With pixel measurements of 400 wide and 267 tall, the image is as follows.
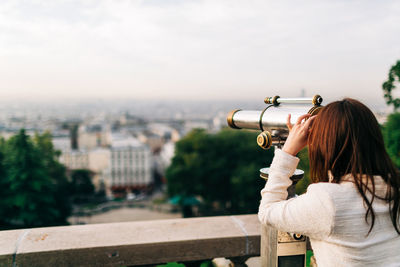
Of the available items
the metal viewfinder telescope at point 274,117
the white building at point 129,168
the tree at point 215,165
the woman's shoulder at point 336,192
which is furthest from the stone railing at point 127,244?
the white building at point 129,168

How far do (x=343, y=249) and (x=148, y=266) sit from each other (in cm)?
110

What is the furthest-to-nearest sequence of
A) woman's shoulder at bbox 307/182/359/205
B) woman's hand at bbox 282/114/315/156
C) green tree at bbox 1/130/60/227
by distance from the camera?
green tree at bbox 1/130/60/227 → woman's hand at bbox 282/114/315/156 → woman's shoulder at bbox 307/182/359/205

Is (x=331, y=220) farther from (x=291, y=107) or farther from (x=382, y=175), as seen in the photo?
(x=291, y=107)

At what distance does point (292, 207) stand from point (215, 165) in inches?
929

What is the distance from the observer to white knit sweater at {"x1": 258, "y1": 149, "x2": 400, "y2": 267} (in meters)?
1.01

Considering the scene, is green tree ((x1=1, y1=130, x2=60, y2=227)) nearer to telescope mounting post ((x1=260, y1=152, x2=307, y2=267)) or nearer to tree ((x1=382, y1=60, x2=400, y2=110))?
tree ((x1=382, y1=60, x2=400, y2=110))

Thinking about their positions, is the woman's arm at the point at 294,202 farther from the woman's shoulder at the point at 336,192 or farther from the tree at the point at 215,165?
the tree at the point at 215,165

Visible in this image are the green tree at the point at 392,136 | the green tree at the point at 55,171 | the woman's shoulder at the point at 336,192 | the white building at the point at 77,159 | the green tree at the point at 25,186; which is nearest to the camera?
the woman's shoulder at the point at 336,192

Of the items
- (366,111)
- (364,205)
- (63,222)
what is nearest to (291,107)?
(366,111)

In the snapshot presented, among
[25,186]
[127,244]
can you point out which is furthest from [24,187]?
[127,244]

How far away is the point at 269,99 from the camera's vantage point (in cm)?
161

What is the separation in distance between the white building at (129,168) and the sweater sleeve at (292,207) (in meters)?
66.5

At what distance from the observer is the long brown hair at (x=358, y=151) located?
1027 millimetres

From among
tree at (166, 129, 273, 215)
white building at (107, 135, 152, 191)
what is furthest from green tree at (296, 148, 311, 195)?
white building at (107, 135, 152, 191)
